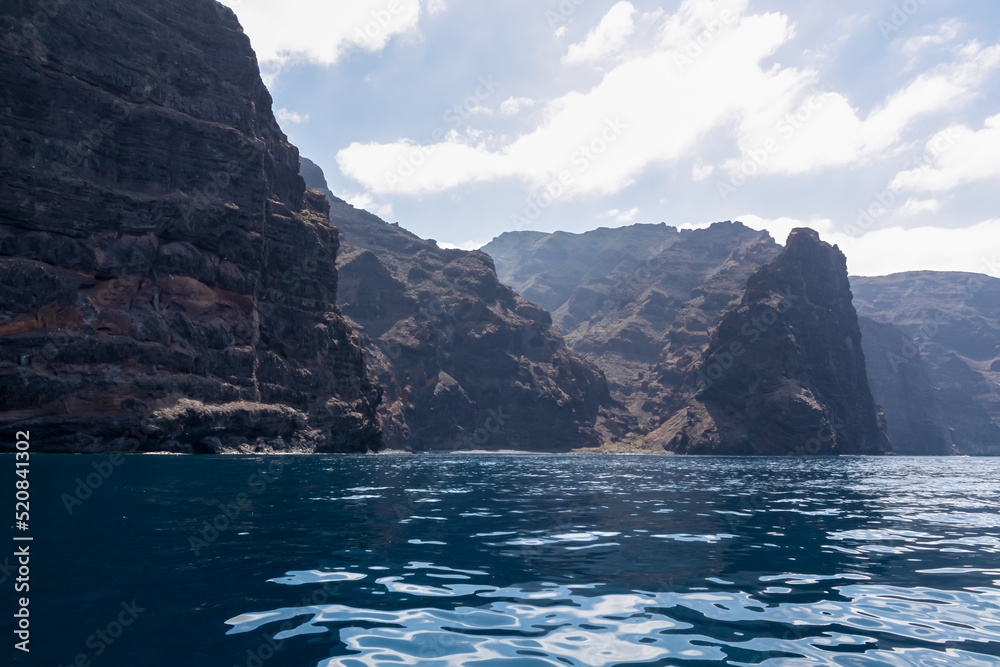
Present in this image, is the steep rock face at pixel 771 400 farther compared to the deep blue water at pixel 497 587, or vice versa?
the steep rock face at pixel 771 400

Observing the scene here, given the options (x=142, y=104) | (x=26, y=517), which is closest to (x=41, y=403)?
(x=142, y=104)

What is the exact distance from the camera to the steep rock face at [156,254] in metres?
70.6

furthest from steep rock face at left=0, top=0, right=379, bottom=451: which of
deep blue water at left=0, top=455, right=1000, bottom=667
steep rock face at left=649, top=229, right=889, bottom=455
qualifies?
steep rock face at left=649, top=229, right=889, bottom=455

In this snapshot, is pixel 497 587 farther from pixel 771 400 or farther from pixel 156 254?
pixel 771 400

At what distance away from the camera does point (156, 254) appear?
85000 mm

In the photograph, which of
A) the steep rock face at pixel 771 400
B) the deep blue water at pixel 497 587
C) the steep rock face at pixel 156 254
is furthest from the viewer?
the steep rock face at pixel 771 400

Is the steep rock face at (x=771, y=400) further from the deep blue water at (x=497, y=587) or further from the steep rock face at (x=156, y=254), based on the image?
the deep blue water at (x=497, y=587)

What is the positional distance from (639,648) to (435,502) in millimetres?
17908

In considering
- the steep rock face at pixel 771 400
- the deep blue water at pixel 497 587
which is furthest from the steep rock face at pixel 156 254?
the steep rock face at pixel 771 400

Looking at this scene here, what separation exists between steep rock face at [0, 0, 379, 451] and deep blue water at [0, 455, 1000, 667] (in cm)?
6078

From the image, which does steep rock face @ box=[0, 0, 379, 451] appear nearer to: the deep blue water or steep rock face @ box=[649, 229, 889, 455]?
the deep blue water

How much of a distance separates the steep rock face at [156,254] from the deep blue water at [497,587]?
199 ft

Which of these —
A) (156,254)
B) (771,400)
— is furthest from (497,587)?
(771,400)

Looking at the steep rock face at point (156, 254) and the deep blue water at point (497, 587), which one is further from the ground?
the steep rock face at point (156, 254)
